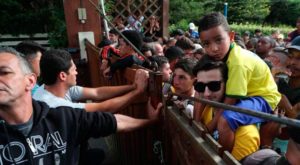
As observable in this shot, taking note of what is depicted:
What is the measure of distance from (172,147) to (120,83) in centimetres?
141

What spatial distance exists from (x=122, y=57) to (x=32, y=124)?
1616 millimetres

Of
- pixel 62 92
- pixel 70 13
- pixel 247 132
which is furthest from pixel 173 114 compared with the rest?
pixel 70 13

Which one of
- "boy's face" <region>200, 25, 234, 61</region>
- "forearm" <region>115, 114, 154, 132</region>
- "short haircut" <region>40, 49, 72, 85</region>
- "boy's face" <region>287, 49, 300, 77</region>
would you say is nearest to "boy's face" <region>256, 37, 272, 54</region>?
"boy's face" <region>287, 49, 300, 77</region>

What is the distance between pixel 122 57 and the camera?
3.23 meters

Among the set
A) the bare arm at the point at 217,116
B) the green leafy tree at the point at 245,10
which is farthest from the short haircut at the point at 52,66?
the green leafy tree at the point at 245,10

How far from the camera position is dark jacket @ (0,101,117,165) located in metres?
1.70

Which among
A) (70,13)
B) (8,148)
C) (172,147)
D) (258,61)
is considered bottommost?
Answer: (172,147)

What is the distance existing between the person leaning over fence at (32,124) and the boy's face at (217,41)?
927 mm

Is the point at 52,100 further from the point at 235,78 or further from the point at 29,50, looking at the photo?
the point at 235,78

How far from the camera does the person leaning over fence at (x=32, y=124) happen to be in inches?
67.5

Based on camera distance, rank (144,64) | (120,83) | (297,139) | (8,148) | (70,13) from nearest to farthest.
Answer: (297,139)
(8,148)
(144,64)
(120,83)
(70,13)

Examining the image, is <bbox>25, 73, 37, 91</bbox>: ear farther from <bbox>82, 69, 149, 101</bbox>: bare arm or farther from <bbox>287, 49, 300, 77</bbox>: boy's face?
<bbox>287, 49, 300, 77</bbox>: boy's face

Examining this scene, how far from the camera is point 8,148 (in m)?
1.69

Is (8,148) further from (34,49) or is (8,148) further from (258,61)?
(34,49)
